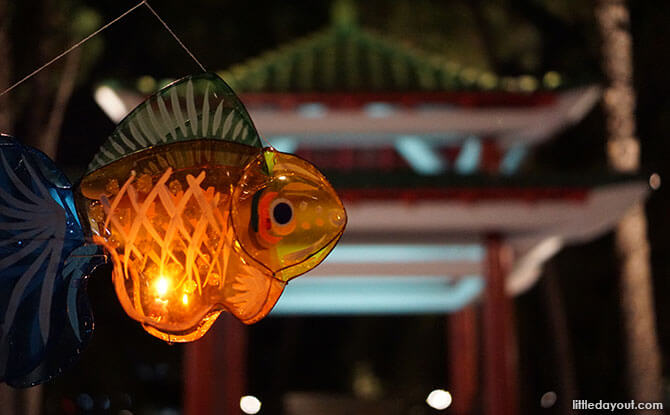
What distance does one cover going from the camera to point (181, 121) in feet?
8.70

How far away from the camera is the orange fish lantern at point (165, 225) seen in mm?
2531

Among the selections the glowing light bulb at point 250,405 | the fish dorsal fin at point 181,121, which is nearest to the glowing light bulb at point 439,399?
the glowing light bulb at point 250,405

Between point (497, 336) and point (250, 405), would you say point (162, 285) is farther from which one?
point (250, 405)

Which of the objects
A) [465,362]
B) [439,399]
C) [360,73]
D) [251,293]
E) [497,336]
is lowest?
[251,293]

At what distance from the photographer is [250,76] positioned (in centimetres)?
819

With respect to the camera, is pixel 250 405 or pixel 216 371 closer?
pixel 216 371

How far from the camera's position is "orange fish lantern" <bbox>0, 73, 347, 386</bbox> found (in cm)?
253

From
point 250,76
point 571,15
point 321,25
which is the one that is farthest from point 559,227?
point 321,25

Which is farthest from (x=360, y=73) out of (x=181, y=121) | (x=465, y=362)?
(x=181, y=121)

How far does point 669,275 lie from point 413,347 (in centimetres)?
852

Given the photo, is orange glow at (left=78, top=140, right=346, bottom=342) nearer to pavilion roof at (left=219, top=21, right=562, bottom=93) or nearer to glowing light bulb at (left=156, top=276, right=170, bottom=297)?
glowing light bulb at (left=156, top=276, right=170, bottom=297)

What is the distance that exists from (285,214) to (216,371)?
530cm

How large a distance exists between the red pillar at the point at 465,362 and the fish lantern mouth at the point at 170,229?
8025mm

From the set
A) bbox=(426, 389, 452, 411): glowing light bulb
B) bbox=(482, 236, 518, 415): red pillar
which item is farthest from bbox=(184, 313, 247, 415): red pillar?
bbox=(426, 389, 452, 411): glowing light bulb
